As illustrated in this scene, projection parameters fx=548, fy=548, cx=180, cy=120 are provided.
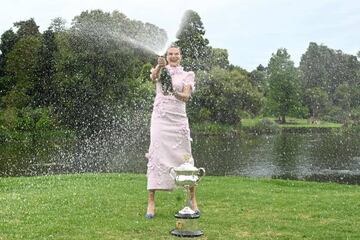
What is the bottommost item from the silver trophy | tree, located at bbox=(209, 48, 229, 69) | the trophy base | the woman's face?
the trophy base

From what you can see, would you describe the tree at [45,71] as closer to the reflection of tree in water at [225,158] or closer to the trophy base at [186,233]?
the reflection of tree in water at [225,158]

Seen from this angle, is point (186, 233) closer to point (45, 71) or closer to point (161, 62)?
point (161, 62)

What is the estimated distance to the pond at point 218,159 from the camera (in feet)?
89.3

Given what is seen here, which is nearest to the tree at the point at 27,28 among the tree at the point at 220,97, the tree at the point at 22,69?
the tree at the point at 22,69

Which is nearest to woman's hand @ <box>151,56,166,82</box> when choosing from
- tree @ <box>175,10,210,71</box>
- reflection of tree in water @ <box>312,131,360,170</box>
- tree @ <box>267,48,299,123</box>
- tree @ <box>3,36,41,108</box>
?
reflection of tree in water @ <box>312,131,360,170</box>

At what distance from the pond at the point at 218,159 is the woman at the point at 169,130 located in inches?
663

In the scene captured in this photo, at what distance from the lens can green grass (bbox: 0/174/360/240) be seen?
8180 millimetres

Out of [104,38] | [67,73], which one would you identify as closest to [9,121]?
[67,73]

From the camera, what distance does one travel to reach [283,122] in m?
83.6

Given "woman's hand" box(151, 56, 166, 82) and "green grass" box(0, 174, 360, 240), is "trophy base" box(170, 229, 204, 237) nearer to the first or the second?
"green grass" box(0, 174, 360, 240)

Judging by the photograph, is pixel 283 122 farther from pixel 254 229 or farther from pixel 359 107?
pixel 254 229

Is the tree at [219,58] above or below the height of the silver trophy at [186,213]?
above

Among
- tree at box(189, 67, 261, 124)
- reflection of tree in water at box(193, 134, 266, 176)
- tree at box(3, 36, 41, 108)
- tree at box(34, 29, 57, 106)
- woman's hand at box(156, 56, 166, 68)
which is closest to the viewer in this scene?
woman's hand at box(156, 56, 166, 68)

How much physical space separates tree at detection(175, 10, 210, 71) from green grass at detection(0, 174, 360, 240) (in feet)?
148
